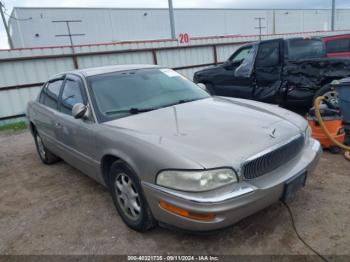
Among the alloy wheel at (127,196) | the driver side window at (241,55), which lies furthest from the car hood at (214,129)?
the driver side window at (241,55)

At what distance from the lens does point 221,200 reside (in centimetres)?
226

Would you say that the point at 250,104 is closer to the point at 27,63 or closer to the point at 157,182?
the point at 157,182

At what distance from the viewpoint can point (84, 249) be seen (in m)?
2.84

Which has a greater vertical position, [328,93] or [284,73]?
[284,73]

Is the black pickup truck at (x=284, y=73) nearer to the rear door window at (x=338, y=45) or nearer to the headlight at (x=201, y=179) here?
the rear door window at (x=338, y=45)

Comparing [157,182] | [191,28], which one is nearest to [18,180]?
[157,182]

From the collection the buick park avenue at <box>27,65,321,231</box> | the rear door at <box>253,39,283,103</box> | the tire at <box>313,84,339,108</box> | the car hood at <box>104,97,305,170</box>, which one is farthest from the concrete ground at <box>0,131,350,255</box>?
the rear door at <box>253,39,283,103</box>

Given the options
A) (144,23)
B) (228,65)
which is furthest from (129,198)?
(144,23)

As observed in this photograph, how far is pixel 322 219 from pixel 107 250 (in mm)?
2031

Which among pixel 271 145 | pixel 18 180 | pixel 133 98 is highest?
pixel 133 98

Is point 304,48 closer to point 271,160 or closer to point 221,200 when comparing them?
point 271,160

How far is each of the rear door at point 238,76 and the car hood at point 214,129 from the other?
11.1 feet

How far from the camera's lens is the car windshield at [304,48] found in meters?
6.42

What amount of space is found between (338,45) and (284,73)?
527 centimetres
